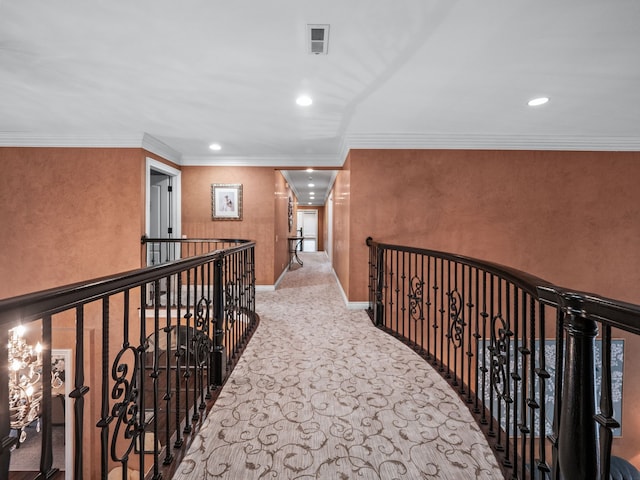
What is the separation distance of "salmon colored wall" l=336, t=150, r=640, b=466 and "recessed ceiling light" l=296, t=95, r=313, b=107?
4.24ft

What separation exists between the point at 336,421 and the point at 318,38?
2.70 meters

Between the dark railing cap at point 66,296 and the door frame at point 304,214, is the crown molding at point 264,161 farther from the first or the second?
the door frame at point 304,214

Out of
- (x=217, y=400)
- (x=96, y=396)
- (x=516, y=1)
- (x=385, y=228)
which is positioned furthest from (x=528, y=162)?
(x=96, y=396)

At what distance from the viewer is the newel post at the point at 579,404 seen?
911 mm

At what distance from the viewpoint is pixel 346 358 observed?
2789 millimetres

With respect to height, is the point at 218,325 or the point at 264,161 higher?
the point at 264,161

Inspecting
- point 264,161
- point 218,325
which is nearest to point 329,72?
point 218,325

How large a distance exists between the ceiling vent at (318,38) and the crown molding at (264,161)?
11.2 feet

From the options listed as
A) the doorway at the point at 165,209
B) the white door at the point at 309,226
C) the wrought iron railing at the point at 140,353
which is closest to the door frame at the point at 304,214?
the white door at the point at 309,226

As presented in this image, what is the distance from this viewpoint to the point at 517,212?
4660 millimetres

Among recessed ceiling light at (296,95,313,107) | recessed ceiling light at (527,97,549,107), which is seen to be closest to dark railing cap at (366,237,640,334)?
recessed ceiling light at (296,95,313,107)

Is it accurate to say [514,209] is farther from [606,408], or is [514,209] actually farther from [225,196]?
[225,196]

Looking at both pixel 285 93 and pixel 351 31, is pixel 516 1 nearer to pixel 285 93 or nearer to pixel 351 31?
pixel 351 31

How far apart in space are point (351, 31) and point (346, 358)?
8.80 ft
